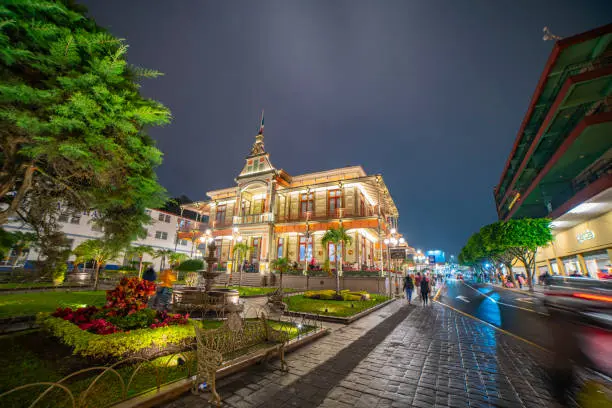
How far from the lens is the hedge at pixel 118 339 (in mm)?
4496

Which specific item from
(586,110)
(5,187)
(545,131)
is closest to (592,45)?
(586,110)

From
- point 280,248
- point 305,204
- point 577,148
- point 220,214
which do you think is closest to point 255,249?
point 280,248

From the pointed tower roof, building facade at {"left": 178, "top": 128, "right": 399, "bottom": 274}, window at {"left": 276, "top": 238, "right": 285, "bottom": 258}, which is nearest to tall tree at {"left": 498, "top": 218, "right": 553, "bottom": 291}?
building facade at {"left": 178, "top": 128, "right": 399, "bottom": 274}

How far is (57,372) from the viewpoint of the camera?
4340 millimetres

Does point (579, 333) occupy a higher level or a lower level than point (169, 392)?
lower

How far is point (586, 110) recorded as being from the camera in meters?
21.5

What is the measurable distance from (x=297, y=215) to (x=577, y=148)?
89.0 ft

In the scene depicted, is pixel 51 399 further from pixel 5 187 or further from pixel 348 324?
pixel 348 324

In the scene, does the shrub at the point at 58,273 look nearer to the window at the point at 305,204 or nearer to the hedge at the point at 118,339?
the hedge at the point at 118,339

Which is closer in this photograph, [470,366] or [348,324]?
[470,366]

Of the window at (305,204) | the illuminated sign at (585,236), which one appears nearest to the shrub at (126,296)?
the window at (305,204)

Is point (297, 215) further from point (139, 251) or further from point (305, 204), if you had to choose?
point (139, 251)

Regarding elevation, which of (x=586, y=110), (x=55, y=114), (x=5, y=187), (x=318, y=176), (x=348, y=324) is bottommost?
(x=348, y=324)

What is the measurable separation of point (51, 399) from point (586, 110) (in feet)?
119
